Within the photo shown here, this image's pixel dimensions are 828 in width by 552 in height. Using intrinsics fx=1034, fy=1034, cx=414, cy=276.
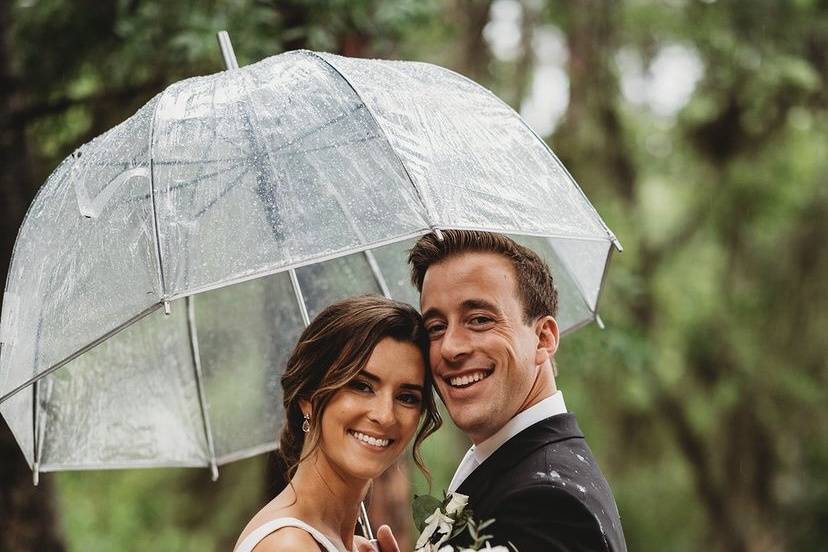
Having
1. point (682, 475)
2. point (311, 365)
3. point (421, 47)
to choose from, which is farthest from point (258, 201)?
point (682, 475)

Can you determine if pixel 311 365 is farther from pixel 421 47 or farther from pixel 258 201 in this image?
pixel 421 47

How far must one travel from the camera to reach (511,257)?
11.1ft

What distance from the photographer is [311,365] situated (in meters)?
3.36

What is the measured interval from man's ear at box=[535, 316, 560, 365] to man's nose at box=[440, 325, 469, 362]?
28cm

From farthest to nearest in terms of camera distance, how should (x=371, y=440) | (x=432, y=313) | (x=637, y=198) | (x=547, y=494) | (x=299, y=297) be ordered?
(x=637, y=198) < (x=299, y=297) < (x=432, y=313) < (x=371, y=440) < (x=547, y=494)

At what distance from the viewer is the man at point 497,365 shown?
320cm

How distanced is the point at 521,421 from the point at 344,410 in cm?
57

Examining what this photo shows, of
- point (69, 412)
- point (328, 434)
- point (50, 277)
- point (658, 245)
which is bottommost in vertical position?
point (658, 245)

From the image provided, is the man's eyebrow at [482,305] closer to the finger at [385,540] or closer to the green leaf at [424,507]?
the green leaf at [424,507]

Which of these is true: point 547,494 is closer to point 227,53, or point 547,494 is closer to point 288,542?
point 288,542

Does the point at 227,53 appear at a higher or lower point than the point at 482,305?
higher

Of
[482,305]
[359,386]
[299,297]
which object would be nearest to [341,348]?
[359,386]

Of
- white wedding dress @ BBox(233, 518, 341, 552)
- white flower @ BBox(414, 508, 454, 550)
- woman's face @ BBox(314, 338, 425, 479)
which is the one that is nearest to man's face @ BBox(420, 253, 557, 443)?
woman's face @ BBox(314, 338, 425, 479)

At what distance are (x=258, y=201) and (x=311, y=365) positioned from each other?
2.03 feet
